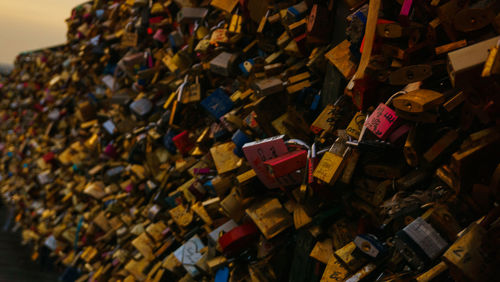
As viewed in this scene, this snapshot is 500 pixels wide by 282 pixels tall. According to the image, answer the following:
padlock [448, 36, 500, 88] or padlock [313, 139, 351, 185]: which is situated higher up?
padlock [448, 36, 500, 88]

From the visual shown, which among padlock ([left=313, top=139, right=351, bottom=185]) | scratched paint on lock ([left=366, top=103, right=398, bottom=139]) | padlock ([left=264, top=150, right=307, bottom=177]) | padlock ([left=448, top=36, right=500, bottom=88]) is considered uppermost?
padlock ([left=448, top=36, right=500, bottom=88])

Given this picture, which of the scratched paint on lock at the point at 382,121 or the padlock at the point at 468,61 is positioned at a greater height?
the padlock at the point at 468,61

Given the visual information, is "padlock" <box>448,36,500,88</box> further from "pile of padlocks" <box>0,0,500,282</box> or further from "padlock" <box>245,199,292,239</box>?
"padlock" <box>245,199,292,239</box>

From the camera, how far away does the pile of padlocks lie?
3.85ft

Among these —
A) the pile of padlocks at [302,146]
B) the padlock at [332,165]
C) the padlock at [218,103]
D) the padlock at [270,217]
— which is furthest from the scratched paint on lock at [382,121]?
the padlock at [218,103]

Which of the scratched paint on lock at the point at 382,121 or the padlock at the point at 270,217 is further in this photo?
the padlock at the point at 270,217

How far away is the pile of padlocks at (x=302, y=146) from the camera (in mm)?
1174

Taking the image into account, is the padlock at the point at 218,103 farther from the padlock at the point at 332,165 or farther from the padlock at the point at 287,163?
the padlock at the point at 332,165

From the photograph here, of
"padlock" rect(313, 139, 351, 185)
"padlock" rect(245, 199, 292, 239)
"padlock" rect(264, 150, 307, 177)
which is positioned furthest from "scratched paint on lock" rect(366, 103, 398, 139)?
"padlock" rect(245, 199, 292, 239)

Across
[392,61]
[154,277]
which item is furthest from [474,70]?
[154,277]

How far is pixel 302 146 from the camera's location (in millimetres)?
1804

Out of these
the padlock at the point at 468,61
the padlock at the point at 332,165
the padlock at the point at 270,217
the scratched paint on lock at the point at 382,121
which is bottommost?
the padlock at the point at 270,217

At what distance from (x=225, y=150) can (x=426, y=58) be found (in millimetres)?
1322

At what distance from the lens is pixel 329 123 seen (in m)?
1.75
